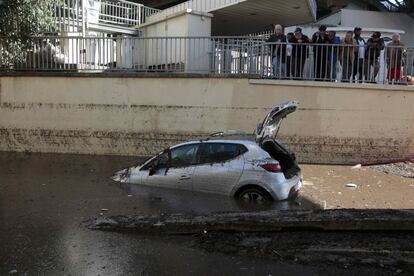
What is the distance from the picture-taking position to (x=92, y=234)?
676 cm

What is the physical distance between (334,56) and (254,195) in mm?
6508

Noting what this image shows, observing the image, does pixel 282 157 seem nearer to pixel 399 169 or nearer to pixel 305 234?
pixel 305 234

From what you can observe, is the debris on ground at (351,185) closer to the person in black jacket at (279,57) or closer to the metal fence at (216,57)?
the metal fence at (216,57)

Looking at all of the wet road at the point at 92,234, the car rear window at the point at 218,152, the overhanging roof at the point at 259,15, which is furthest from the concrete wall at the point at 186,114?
the car rear window at the point at 218,152

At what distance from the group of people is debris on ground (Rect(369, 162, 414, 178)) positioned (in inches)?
90.6

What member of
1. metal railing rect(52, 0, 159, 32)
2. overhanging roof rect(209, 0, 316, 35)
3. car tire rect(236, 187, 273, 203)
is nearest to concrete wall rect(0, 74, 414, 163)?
metal railing rect(52, 0, 159, 32)

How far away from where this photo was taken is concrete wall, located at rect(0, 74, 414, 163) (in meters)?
13.9

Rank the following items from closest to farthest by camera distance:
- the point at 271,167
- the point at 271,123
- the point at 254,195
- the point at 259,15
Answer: the point at 271,167
the point at 254,195
the point at 271,123
the point at 259,15

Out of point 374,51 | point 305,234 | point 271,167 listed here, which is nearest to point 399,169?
point 374,51

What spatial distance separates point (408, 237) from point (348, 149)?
8.45 m

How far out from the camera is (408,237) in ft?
18.9

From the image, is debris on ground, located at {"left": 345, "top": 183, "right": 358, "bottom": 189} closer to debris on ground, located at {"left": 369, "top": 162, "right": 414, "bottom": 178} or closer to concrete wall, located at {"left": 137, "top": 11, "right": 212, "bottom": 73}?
debris on ground, located at {"left": 369, "top": 162, "right": 414, "bottom": 178}

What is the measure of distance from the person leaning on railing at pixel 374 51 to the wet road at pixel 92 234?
573cm

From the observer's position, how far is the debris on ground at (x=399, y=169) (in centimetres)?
1245
